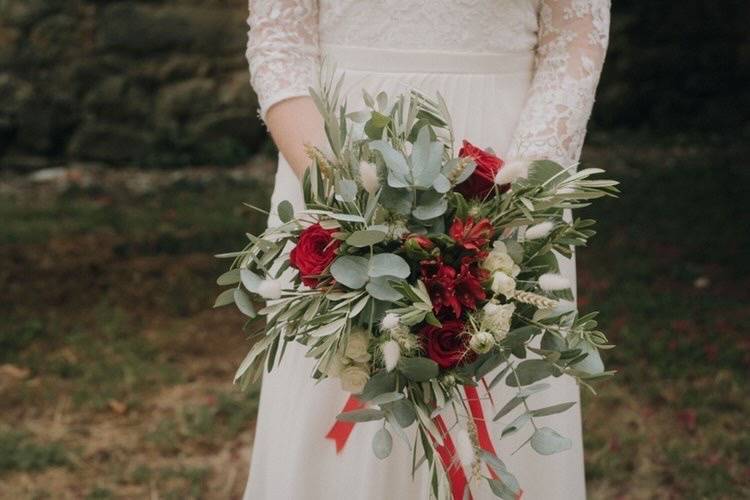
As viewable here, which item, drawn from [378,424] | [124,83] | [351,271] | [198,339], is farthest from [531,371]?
[124,83]

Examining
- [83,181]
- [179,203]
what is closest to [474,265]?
[179,203]

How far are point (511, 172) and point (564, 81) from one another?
1.54 ft

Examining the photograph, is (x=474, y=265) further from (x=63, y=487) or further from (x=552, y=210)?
(x=63, y=487)

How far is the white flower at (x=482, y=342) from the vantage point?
4.98ft

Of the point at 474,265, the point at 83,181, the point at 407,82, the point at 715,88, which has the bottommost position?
the point at 83,181

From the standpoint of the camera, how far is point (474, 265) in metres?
1.58

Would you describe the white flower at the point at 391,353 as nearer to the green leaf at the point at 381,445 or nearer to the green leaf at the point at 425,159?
the green leaf at the point at 381,445

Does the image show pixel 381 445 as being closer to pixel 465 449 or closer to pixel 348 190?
pixel 465 449

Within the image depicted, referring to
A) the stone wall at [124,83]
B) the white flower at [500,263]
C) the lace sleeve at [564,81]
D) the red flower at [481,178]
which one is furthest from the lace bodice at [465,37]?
the stone wall at [124,83]

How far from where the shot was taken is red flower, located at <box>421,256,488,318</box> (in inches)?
60.6

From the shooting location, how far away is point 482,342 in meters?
1.52

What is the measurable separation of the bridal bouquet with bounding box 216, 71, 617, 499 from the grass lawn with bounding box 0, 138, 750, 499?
182 centimetres

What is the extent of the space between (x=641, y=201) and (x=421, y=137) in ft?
16.9

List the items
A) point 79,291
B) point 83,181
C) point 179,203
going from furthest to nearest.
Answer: point 83,181
point 179,203
point 79,291
